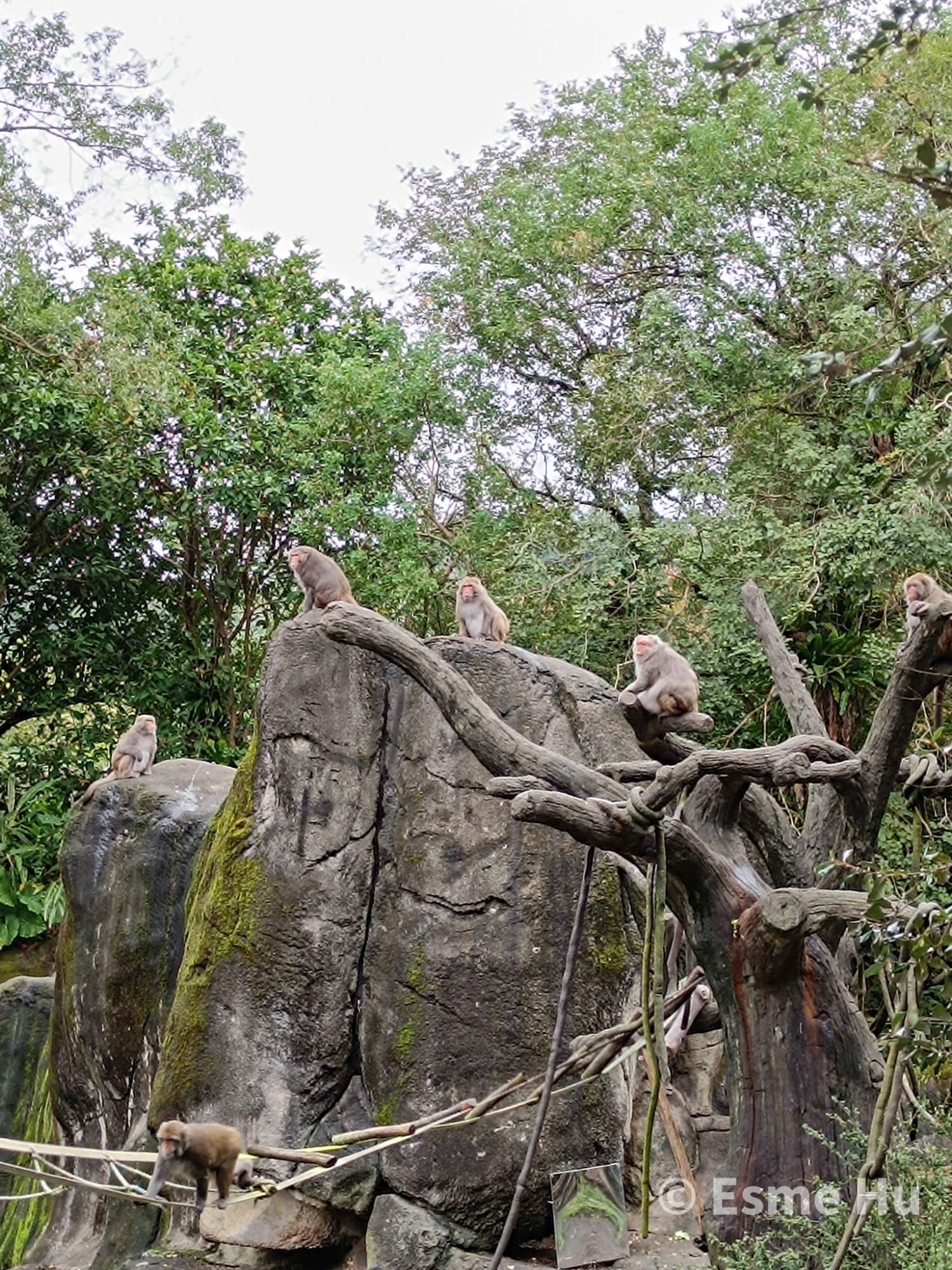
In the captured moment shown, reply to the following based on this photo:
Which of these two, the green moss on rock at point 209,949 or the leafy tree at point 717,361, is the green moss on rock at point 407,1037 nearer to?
the green moss on rock at point 209,949

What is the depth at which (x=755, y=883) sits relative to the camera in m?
7.02

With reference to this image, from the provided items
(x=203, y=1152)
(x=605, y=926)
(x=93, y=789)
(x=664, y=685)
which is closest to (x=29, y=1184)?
(x=93, y=789)

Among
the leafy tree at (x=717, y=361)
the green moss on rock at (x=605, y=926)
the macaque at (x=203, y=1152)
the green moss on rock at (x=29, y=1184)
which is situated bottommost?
the green moss on rock at (x=29, y=1184)

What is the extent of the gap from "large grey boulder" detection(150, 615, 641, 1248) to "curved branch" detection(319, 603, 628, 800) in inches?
85.5

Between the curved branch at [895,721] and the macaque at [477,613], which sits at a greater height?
the macaque at [477,613]

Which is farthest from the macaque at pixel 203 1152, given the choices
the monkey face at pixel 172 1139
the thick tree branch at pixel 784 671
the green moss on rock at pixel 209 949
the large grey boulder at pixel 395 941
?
the thick tree branch at pixel 784 671

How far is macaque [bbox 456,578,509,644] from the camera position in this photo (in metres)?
10.9

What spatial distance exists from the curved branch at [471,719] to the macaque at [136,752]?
4916mm

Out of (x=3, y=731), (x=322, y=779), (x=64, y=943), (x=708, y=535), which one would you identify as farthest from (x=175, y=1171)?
(x=3, y=731)

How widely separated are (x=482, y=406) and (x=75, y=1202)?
30.3ft

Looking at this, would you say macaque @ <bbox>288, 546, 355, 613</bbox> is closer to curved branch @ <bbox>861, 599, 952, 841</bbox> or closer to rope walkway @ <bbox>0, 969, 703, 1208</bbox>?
rope walkway @ <bbox>0, 969, 703, 1208</bbox>

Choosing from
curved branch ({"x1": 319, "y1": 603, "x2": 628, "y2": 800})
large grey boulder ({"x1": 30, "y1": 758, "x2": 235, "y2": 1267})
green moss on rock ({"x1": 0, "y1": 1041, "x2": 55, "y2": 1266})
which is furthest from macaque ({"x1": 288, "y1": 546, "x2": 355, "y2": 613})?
green moss on rock ({"x1": 0, "y1": 1041, "x2": 55, "y2": 1266})

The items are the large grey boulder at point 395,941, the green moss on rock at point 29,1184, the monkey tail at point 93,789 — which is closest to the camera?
the large grey boulder at point 395,941

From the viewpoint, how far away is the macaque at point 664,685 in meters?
8.23
